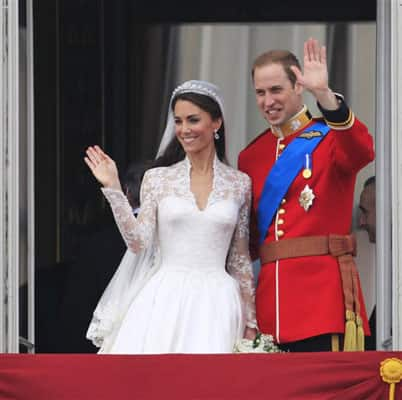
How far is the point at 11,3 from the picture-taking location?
21.8ft

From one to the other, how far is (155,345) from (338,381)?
778mm

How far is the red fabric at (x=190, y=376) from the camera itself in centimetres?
648

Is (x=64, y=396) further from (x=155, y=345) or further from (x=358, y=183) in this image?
(x=358, y=183)

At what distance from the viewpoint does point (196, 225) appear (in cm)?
686

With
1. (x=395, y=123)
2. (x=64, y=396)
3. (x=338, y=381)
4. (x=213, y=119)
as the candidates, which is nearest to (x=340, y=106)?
(x=395, y=123)

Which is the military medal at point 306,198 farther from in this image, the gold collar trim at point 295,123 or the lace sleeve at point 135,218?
the lace sleeve at point 135,218

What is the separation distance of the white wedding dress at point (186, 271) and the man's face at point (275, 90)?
342mm

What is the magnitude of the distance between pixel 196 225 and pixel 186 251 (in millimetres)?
118

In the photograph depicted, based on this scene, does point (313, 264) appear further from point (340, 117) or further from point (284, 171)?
point (340, 117)

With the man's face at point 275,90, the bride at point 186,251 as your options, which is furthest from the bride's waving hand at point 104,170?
the man's face at point 275,90

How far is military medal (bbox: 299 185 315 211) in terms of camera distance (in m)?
6.87

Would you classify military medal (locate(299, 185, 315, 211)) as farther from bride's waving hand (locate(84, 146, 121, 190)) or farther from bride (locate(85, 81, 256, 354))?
bride's waving hand (locate(84, 146, 121, 190))

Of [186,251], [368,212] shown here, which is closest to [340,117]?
[186,251]

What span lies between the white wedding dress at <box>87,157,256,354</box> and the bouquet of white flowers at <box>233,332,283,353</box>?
45mm
